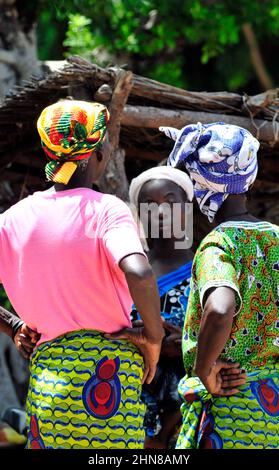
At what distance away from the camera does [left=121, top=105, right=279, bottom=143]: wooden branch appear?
5359mm

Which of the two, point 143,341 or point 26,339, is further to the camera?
point 26,339

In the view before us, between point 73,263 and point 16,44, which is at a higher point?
point 73,263

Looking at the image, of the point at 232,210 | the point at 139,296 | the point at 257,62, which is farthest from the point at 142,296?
the point at 257,62

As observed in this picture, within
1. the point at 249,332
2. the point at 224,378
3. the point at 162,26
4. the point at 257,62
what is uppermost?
the point at 249,332

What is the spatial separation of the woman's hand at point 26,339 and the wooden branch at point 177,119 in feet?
6.52

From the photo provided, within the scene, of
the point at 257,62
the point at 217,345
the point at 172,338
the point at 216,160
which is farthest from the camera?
the point at 257,62

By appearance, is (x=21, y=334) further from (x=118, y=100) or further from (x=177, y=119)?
(x=177, y=119)

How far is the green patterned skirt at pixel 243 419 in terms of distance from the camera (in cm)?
327

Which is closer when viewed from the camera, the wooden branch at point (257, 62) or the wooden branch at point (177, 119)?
the wooden branch at point (177, 119)

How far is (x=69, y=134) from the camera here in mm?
3408

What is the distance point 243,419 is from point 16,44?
5428 mm

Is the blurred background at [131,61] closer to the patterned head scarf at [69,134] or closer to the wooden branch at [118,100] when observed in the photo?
the wooden branch at [118,100]

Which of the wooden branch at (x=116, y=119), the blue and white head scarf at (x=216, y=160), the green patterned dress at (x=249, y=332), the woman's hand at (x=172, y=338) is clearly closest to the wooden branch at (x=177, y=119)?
the wooden branch at (x=116, y=119)
